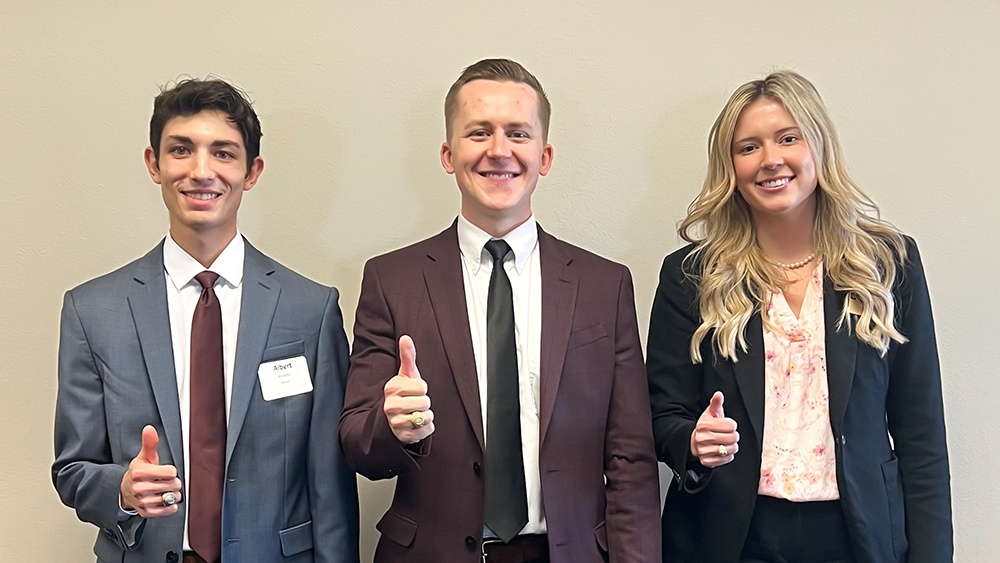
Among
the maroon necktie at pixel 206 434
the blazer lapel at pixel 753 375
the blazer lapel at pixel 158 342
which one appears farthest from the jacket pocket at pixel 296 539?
the blazer lapel at pixel 753 375

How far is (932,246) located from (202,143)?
204 cm

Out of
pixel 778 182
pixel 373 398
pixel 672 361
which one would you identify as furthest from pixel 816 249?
pixel 373 398

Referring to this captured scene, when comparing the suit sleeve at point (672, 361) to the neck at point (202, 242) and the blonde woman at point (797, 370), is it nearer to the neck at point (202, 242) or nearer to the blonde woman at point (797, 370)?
the blonde woman at point (797, 370)

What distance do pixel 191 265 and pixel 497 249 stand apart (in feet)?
2.30

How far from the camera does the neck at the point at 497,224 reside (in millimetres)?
1960

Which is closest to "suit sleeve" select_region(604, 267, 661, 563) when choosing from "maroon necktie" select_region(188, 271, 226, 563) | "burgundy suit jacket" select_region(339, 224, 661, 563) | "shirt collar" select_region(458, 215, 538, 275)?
"burgundy suit jacket" select_region(339, 224, 661, 563)

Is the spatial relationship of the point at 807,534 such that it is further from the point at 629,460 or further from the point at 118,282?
the point at 118,282

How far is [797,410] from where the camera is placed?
1962 millimetres

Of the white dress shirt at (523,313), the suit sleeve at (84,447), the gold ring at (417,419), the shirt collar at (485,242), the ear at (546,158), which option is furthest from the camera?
the ear at (546,158)

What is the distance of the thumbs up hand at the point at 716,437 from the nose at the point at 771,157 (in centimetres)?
58

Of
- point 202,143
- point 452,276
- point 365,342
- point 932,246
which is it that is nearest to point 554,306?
point 452,276

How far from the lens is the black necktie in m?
1.80

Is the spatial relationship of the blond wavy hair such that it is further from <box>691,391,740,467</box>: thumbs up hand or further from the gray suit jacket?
the gray suit jacket

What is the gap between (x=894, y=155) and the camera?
2.49 meters
